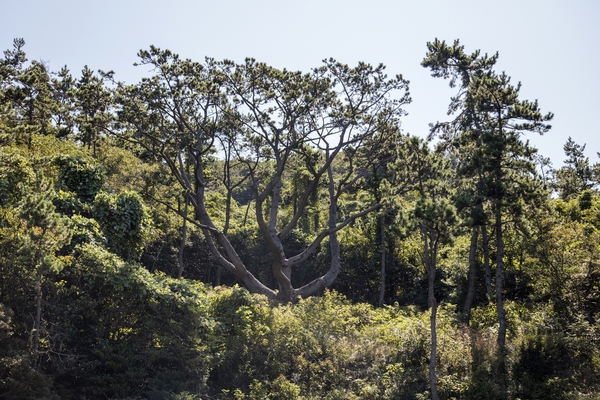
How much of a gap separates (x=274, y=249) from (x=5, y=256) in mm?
11606

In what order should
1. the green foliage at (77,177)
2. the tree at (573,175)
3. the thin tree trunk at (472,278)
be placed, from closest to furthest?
1. the green foliage at (77,177)
2. the thin tree trunk at (472,278)
3. the tree at (573,175)

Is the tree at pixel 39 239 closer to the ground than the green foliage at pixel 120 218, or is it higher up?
closer to the ground

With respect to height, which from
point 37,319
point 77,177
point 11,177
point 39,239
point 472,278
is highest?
point 77,177

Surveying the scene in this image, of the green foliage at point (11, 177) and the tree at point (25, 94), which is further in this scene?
the tree at point (25, 94)

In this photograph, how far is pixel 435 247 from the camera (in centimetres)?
1281

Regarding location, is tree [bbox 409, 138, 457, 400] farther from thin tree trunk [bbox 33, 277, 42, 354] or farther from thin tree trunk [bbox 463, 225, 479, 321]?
thin tree trunk [bbox 33, 277, 42, 354]

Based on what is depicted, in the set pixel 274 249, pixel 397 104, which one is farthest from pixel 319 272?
pixel 397 104

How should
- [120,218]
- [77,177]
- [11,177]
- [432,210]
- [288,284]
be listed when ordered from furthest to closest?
[288,284], [77,177], [120,218], [11,177], [432,210]

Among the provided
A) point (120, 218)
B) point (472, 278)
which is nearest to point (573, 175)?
point (472, 278)

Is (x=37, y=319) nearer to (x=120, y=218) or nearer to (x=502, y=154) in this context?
(x=120, y=218)

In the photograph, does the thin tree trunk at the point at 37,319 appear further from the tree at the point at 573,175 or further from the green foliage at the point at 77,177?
the tree at the point at 573,175

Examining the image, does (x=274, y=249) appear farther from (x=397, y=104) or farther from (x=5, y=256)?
(x=5, y=256)

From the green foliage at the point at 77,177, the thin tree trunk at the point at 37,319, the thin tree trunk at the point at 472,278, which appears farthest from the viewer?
the thin tree trunk at the point at 472,278

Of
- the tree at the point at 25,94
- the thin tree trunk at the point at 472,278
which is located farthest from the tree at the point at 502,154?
the tree at the point at 25,94
